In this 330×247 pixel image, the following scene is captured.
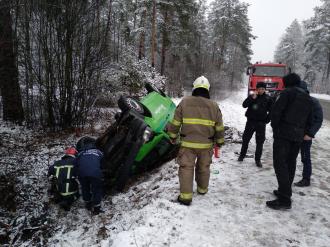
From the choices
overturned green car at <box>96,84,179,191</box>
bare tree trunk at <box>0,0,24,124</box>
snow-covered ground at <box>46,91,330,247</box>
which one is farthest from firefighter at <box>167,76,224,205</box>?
bare tree trunk at <box>0,0,24,124</box>

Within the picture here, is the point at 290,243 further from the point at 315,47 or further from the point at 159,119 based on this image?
the point at 315,47

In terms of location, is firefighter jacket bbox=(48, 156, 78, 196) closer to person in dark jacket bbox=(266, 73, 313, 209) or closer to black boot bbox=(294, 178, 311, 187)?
person in dark jacket bbox=(266, 73, 313, 209)

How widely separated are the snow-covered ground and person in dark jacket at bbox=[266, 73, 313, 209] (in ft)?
1.05

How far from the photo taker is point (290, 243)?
13.3 feet

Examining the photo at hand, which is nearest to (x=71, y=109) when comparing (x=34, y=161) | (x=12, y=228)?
(x=34, y=161)

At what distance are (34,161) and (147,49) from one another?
31389 millimetres

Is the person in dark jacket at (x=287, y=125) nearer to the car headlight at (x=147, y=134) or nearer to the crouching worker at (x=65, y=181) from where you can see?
the car headlight at (x=147, y=134)

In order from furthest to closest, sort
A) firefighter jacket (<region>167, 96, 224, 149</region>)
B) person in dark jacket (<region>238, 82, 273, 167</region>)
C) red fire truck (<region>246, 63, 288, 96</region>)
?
red fire truck (<region>246, 63, 288, 96</region>), person in dark jacket (<region>238, 82, 273, 167</region>), firefighter jacket (<region>167, 96, 224, 149</region>)

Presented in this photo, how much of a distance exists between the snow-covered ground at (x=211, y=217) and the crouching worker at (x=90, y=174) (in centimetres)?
23

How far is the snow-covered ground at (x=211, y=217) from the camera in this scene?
407 cm

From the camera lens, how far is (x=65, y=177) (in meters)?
5.69

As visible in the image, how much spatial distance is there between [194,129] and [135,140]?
1.45 meters

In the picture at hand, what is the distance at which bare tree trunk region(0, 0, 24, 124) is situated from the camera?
751cm

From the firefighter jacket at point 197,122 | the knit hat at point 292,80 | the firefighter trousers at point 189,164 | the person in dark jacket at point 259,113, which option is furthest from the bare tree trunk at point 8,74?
the knit hat at point 292,80
